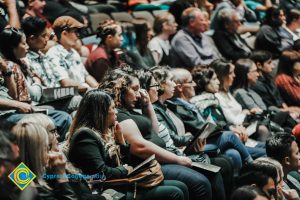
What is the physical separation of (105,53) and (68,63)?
584mm

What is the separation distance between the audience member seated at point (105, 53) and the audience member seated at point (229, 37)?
2060mm

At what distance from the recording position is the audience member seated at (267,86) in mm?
8445

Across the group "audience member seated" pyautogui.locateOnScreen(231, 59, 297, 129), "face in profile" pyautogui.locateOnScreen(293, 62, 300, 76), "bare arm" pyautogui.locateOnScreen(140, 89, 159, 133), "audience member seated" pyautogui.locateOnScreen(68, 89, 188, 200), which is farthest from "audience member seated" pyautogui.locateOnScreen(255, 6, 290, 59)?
"audience member seated" pyautogui.locateOnScreen(68, 89, 188, 200)

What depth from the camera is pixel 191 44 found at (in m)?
8.47

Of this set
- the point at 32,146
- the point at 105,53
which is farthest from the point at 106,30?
the point at 32,146

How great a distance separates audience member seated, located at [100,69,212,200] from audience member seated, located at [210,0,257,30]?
3.89 m

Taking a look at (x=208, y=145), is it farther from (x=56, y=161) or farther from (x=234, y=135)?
(x=56, y=161)

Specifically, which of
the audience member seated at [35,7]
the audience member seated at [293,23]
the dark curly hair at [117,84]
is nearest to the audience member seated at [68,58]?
the audience member seated at [35,7]

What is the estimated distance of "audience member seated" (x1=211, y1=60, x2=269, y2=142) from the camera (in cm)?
739

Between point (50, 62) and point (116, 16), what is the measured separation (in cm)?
274

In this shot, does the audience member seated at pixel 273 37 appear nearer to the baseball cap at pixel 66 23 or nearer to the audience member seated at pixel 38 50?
the baseball cap at pixel 66 23

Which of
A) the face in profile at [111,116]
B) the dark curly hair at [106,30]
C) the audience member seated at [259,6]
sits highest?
the face in profile at [111,116]

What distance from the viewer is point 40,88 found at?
6.11m

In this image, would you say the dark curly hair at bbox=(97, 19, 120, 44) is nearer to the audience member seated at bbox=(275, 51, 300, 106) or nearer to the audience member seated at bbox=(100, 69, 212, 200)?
the audience member seated at bbox=(100, 69, 212, 200)
